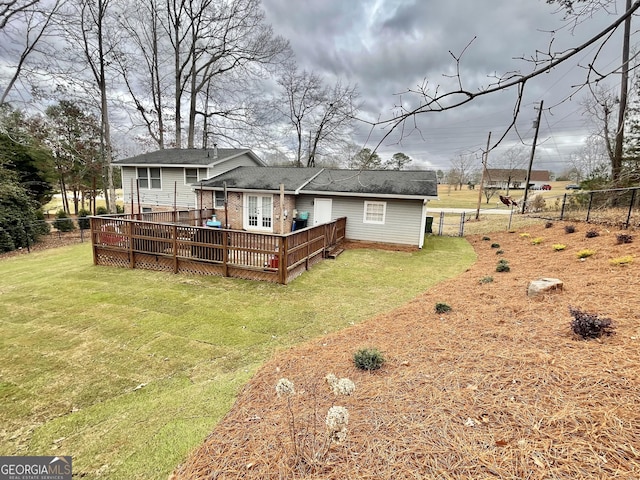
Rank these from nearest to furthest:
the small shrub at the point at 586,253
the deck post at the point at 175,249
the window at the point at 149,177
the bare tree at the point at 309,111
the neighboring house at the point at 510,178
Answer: the small shrub at the point at 586,253 → the deck post at the point at 175,249 → the window at the point at 149,177 → the bare tree at the point at 309,111 → the neighboring house at the point at 510,178

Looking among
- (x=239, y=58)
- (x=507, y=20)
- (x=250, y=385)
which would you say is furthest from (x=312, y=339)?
(x=239, y=58)

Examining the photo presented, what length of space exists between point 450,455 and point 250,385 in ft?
7.10

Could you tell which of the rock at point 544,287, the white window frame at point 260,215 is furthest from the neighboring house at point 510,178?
the white window frame at point 260,215

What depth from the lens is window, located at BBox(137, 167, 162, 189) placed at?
17.7m

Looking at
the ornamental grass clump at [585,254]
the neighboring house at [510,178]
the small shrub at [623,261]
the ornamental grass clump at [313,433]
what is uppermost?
the neighboring house at [510,178]

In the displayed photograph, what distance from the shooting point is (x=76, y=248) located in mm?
13109

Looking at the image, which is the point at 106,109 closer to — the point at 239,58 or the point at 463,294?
the point at 239,58

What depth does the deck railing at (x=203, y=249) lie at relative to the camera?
7.79 m

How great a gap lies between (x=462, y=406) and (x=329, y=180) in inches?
435

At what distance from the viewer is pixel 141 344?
14.9 ft

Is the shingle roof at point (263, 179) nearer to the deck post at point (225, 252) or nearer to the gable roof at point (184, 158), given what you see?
the gable roof at point (184, 158)

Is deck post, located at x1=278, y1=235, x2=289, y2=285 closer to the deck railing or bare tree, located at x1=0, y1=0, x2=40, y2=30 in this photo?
the deck railing

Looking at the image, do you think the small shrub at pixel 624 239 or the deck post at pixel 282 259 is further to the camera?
the deck post at pixel 282 259
